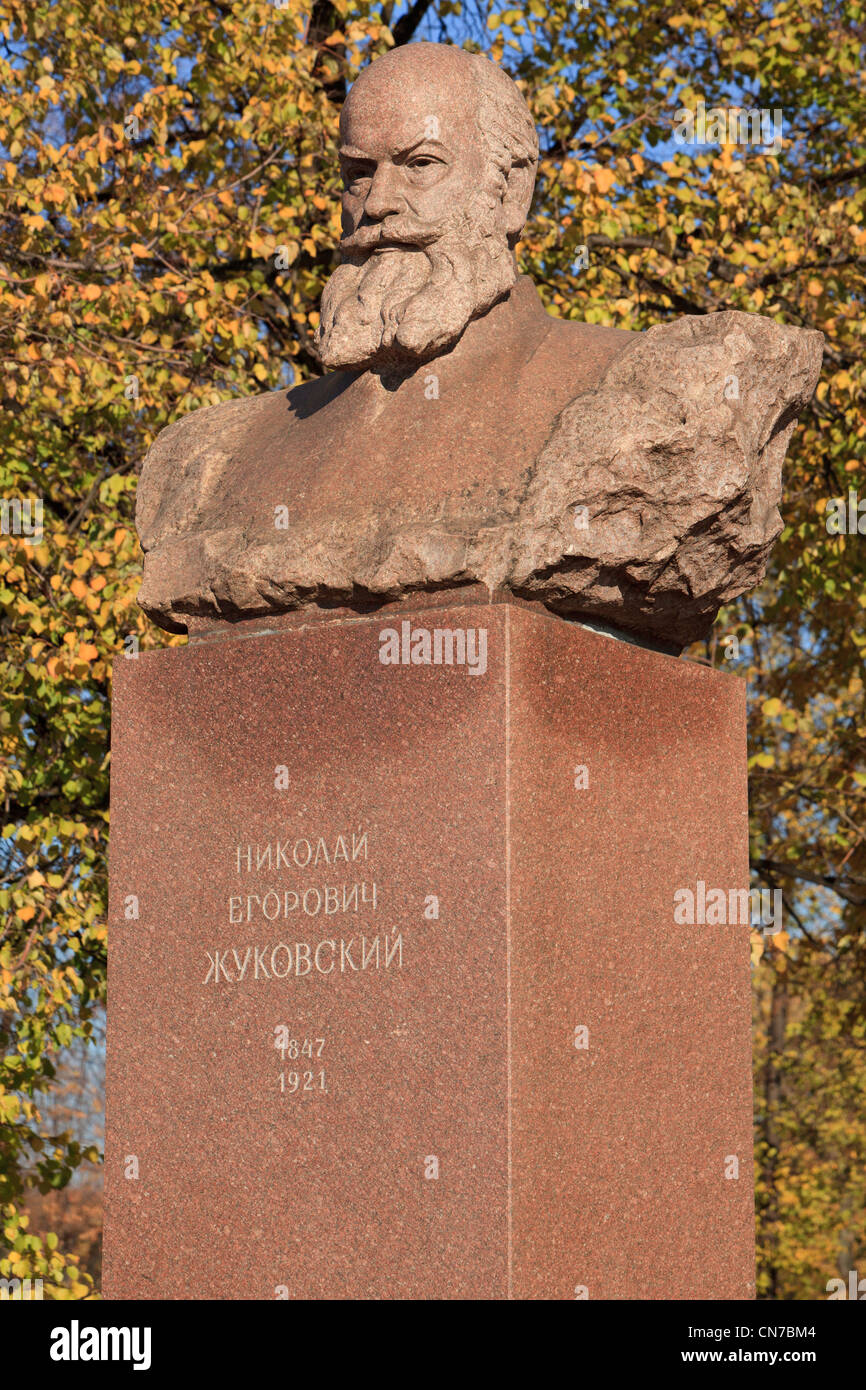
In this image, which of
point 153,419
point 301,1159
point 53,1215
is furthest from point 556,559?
point 53,1215

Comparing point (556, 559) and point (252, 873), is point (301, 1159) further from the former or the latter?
point (556, 559)

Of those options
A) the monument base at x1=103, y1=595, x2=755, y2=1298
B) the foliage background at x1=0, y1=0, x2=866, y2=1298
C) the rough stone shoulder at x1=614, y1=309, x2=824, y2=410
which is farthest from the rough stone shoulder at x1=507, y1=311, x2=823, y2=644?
the foliage background at x1=0, y1=0, x2=866, y2=1298

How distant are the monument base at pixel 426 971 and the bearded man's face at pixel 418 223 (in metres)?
0.75

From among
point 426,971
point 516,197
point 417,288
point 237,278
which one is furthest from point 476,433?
point 237,278

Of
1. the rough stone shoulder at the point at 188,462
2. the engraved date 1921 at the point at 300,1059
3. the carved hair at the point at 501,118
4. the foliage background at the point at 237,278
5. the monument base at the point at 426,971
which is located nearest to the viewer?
the monument base at the point at 426,971

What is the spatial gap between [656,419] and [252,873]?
1440 mm

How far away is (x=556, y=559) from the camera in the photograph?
169 inches

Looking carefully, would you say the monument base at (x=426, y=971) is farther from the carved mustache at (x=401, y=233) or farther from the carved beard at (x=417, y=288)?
the carved mustache at (x=401, y=233)

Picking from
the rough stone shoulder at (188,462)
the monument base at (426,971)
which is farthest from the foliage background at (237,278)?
the monument base at (426,971)

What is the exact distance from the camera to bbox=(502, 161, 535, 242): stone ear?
484 cm

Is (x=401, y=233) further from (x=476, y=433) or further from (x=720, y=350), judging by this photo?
(x=720, y=350)

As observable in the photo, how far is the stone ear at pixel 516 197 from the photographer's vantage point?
15.9ft

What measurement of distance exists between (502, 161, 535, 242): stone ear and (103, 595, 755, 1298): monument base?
3.71 feet

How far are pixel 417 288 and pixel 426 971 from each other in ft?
5.62
